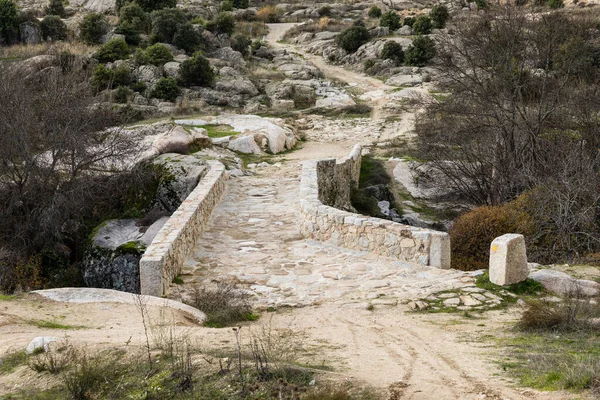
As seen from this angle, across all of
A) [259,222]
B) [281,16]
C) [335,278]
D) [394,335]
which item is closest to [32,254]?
[259,222]

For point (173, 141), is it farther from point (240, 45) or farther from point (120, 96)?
point (240, 45)

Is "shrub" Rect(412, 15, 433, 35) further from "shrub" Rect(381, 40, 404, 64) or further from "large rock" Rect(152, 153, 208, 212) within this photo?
"large rock" Rect(152, 153, 208, 212)

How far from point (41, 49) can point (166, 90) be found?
8.92m

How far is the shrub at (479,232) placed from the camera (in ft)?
41.6

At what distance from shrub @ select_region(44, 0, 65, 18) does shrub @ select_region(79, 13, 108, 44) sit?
10.9 m

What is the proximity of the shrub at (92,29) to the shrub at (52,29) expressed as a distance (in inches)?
54.6

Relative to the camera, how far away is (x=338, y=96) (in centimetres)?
3002

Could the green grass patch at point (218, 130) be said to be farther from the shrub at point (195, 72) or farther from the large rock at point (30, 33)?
the large rock at point (30, 33)

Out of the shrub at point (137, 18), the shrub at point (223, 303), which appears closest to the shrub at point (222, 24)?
the shrub at point (137, 18)

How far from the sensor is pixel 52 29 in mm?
36938

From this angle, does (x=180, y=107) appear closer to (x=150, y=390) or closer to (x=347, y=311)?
(x=347, y=311)

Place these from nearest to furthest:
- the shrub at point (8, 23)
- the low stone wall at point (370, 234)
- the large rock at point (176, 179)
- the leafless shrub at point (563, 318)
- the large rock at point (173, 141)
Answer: the leafless shrub at point (563, 318), the low stone wall at point (370, 234), the large rock at point (176, 179), the large rock at point (173, 141), the shrub at point (8, 23)

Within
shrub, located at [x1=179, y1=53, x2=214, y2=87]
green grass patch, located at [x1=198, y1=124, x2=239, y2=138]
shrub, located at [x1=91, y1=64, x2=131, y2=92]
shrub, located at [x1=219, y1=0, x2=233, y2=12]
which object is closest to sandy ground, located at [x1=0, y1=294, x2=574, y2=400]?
green grass patch, located at [x1=198, y1=124, x2=239, y2=138]

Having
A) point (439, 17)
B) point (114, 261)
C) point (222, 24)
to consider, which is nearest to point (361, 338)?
point (114, 261)
